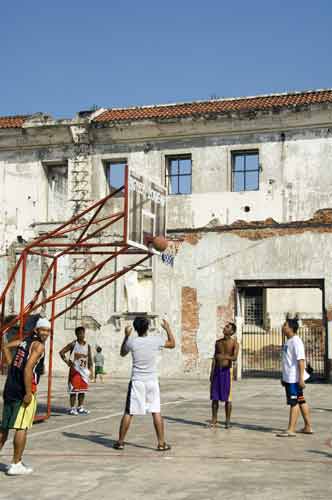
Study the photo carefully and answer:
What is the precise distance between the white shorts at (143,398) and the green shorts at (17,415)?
1652 millimetres

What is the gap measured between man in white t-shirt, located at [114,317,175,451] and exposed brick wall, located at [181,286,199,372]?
1582 centimetres

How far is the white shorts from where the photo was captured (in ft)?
32.7

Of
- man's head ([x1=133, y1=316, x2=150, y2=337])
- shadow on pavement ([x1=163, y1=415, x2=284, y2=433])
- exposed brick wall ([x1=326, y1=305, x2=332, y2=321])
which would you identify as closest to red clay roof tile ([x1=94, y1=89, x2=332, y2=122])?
exposed brick wall ([x1=326, y1=305, x2=332, y2=321])

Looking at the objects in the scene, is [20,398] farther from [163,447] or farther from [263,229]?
[263,229]

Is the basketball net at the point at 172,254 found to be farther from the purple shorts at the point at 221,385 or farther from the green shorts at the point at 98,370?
the purple shorts at the point at 221,385

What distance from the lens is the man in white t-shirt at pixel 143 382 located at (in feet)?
32.8

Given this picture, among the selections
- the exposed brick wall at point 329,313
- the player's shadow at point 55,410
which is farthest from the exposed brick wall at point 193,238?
the player's shadow at point 55,410

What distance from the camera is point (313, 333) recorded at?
132ft

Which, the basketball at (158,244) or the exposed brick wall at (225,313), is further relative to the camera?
the exposed brick wall at (225,313)

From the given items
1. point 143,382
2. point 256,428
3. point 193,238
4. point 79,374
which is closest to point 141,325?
point 143,382

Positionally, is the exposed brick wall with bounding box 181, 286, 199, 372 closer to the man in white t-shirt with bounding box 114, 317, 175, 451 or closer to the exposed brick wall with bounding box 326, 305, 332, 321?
the exposed brick wall with bounding box 326, 305, 332, 321

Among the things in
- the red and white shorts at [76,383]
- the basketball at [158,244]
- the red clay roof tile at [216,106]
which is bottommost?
the red and white shorts at [76,383]

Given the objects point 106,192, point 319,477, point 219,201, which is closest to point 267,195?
point 219,201

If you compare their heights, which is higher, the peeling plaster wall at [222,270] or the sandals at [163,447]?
the peeling plaster wall at [222,270]
